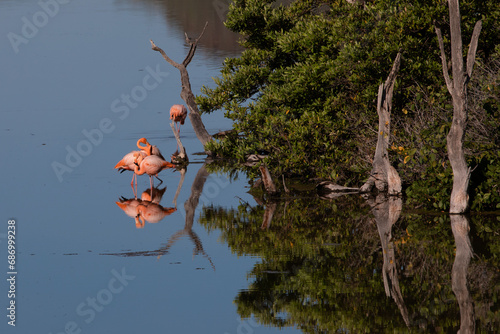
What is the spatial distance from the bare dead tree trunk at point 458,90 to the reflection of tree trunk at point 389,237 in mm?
1337

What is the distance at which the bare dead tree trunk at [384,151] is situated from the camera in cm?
1695

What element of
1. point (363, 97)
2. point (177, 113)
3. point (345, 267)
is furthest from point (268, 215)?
point (177, 113)

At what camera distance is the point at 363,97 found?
1820cm

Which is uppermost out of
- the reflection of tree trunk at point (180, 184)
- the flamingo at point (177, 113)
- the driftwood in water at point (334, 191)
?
the flamingo at point (177, 113)

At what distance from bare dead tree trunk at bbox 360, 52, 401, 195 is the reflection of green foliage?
1.97 ft

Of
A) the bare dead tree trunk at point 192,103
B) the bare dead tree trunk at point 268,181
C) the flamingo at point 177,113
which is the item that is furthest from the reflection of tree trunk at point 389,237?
the flamingo at point 177,113

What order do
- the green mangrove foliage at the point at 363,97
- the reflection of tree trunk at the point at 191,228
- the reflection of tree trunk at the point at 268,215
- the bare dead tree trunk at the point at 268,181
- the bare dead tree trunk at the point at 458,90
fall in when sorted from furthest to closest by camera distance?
the bare dead tree trunk at the point at 268,181 → the green mangrove foliage at the point at 363,97 → the reflection of tree trunk at the point at 268,215 → the bare dead tree trunk at the point at 458,90 → the reflection of tree trunk at the point at 191,228

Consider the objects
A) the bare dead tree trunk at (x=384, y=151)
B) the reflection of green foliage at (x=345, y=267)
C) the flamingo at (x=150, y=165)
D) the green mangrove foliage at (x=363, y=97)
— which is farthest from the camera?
the flamingo at (x=150, y=165)

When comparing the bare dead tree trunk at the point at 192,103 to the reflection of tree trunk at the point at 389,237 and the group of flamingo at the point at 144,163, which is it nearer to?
the group of flamingo at the point at 144,163

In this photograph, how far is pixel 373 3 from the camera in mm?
19500

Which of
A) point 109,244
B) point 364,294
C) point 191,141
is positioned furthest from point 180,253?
point 191,141

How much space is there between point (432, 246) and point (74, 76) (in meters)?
27.0

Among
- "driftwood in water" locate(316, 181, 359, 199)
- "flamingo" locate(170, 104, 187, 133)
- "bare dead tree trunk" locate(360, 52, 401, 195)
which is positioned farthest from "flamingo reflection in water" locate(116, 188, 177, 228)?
"flamingo" locate(170, 104, 187, 133)

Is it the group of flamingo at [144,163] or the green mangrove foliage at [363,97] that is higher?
the green mangrove foliage at [363,97]
